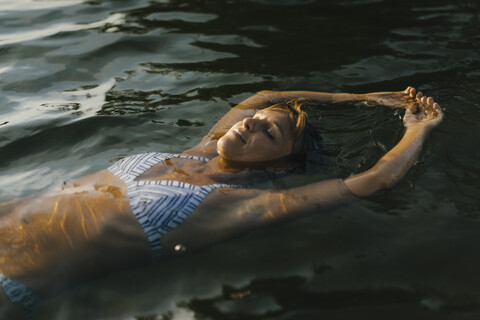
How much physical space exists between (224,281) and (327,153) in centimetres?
154

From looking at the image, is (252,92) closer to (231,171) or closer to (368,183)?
(231,171)

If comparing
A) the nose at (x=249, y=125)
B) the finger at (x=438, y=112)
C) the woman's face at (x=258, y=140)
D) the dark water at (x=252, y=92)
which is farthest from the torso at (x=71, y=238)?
the finger at (x=438, y=112)

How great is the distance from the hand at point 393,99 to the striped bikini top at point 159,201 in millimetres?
1911

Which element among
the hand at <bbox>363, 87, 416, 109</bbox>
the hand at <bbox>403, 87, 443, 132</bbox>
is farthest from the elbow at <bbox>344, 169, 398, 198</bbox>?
the hand at <bbox>363, 87, 416, 109</bbox>

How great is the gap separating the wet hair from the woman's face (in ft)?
0.23

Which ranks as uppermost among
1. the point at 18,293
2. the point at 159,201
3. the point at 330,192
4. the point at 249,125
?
the point at 249,125

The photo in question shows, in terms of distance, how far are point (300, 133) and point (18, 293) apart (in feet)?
6.99

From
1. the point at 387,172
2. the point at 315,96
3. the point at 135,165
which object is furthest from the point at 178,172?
Answer: the point at 315,96

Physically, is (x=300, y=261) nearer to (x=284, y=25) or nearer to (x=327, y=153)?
(x=327, y=153)

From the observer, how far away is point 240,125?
→ 3625mm

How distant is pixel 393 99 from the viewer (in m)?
4.51

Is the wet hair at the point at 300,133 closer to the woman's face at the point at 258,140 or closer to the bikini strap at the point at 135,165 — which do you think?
the woman's face at the point at 258,140

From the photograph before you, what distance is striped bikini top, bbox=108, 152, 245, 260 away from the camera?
119 inches

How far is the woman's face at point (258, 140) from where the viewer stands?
141 inches
